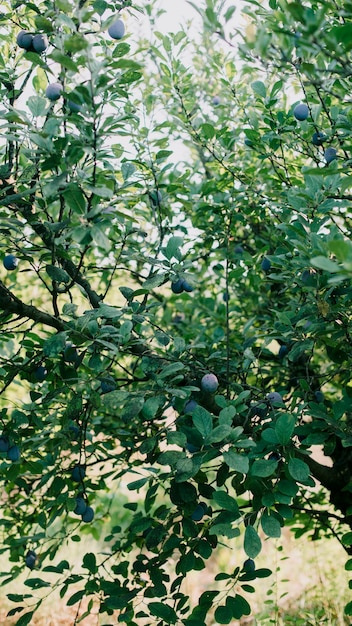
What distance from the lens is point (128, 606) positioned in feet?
5.10

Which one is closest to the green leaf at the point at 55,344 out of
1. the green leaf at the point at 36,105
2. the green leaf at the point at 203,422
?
the green leaf at the point at 203,422

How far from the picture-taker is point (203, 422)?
130cm

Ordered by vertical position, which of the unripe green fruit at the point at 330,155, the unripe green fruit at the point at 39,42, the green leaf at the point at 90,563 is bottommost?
the green leaf at the point at 90,563

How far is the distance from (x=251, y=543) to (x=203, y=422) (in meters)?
0.26

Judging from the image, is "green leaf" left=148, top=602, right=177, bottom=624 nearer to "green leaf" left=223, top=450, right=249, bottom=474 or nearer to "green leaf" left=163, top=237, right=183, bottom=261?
"green leaf" left=223, top=450, right=249, bottom=474

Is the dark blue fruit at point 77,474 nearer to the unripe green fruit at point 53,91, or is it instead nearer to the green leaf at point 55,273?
the green leaf at point 55,273

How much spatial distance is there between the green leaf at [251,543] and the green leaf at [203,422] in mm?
215

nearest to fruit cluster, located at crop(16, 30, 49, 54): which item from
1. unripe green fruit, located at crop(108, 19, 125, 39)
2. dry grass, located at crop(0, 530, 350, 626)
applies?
unripe green fruit, located at crop(108, 19, 125, 39)

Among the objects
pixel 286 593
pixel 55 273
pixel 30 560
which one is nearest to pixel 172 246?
pixel 55 273

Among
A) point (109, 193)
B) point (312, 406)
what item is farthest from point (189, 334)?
point (109, 193)

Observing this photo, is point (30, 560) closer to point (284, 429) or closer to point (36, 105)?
point (284, 429)

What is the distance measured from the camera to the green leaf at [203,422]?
1.29m

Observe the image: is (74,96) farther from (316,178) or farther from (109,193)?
(316,178)

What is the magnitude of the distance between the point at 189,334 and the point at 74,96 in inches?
54.6
